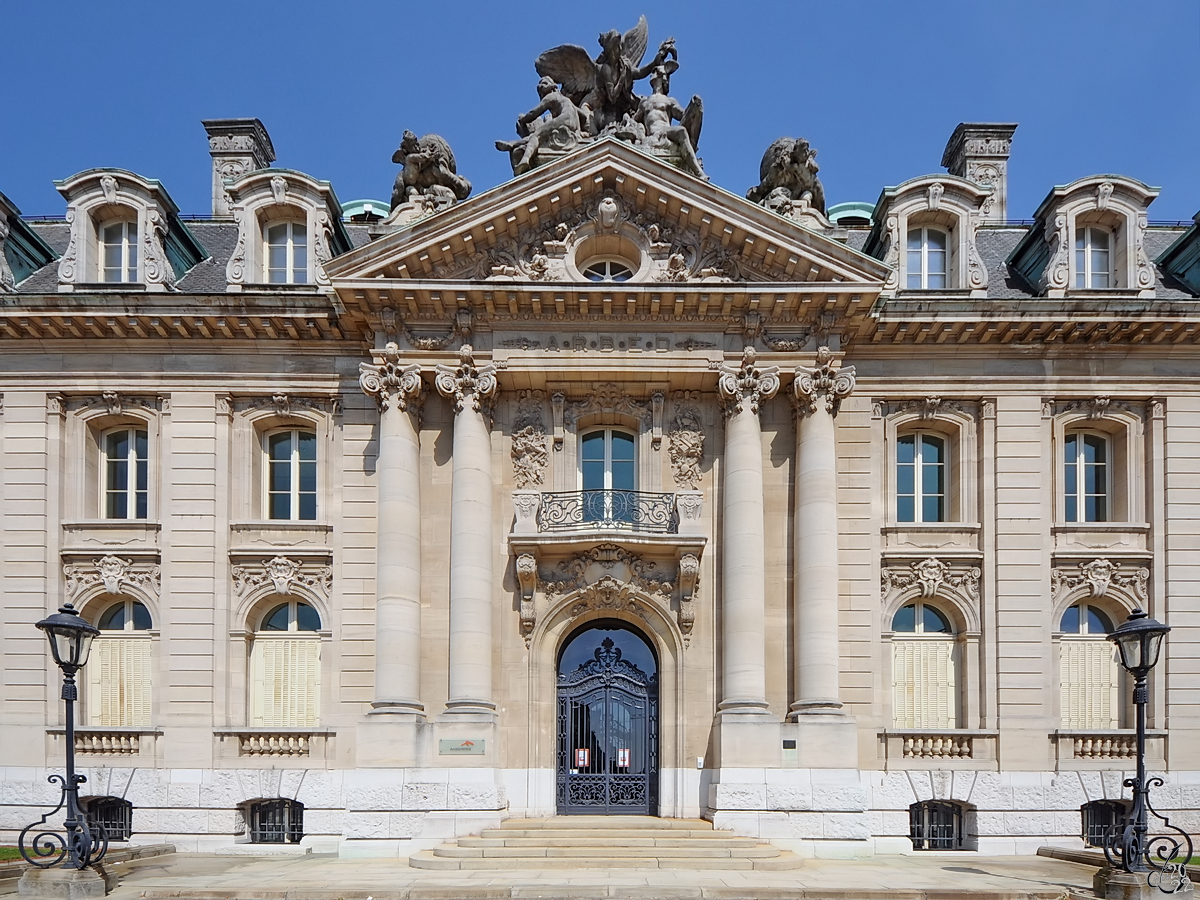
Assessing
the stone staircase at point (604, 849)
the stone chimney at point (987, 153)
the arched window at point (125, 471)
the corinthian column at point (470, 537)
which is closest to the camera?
the stone staircase at point (604, 849)

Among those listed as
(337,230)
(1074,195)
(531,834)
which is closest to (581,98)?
(337,230)

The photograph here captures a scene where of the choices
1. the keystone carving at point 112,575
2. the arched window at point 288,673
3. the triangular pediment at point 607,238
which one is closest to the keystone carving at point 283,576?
the arched window at point 288,673

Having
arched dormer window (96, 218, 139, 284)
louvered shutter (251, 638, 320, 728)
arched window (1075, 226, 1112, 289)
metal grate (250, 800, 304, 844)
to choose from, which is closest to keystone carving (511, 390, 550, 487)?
louvered shutter (251, 638, 320, 728)

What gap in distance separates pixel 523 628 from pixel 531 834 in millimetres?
4234

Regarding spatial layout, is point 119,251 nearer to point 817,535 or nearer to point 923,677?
point 817,535

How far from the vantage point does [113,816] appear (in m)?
23.2

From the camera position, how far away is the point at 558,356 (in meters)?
23.3

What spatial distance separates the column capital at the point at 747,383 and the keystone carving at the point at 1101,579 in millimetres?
7163

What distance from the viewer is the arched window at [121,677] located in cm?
2355

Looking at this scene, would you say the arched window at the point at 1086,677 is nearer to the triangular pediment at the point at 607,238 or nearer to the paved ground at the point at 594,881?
the paved ground at the point at 594,881

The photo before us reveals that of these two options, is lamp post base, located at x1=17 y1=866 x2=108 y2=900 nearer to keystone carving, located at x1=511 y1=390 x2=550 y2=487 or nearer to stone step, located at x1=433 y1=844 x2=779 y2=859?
stone step, located at x1=433 y1=844 x2=779 y2=859

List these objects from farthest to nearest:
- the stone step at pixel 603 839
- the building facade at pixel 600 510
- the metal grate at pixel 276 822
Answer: the metal grate at pixel 276 822 → the building facade at pixel 600 510 → the stone step at pixel 603 839

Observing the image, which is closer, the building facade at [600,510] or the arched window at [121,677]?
the building facade at [600,510]

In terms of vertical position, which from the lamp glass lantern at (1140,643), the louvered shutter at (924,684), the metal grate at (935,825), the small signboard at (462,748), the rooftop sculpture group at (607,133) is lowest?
the metal grate at (935,825)
